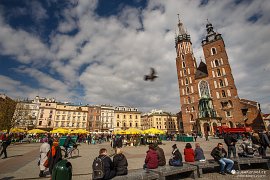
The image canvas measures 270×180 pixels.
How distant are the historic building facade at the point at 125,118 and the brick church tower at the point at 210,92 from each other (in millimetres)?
27414

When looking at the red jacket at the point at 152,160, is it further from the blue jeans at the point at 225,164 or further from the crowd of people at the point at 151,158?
the blue jeans at the point at 225,164

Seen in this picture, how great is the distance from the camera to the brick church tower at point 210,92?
136 ft

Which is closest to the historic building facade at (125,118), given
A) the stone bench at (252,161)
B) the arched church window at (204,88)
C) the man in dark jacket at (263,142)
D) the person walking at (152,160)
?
the arched church window at (204,88)

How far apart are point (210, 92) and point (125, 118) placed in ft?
124

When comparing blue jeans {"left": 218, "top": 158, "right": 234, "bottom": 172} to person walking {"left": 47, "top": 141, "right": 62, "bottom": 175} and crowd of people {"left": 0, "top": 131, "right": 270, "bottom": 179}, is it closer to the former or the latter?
crowd of people {"left": 0, "top": 131, "right": 270, "bottom": 179}

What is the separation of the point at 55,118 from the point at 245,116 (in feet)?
203

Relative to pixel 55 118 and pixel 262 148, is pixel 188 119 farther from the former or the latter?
pixel 55 118

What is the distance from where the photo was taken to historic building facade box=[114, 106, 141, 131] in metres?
69.5

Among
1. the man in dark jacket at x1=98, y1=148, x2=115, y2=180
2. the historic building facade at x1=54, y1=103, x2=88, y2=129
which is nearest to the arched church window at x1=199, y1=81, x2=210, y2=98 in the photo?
the historic building facade at x1=54, y1=103, x2=88, y2=129

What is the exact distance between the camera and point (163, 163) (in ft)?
22.0

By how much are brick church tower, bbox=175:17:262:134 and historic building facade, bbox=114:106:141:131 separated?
89.9 feet

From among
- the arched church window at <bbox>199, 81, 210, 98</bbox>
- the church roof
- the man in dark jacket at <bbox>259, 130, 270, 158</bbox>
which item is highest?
the church roof

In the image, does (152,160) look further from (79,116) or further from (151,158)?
(79,116)

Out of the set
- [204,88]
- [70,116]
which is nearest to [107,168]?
[204,88]
